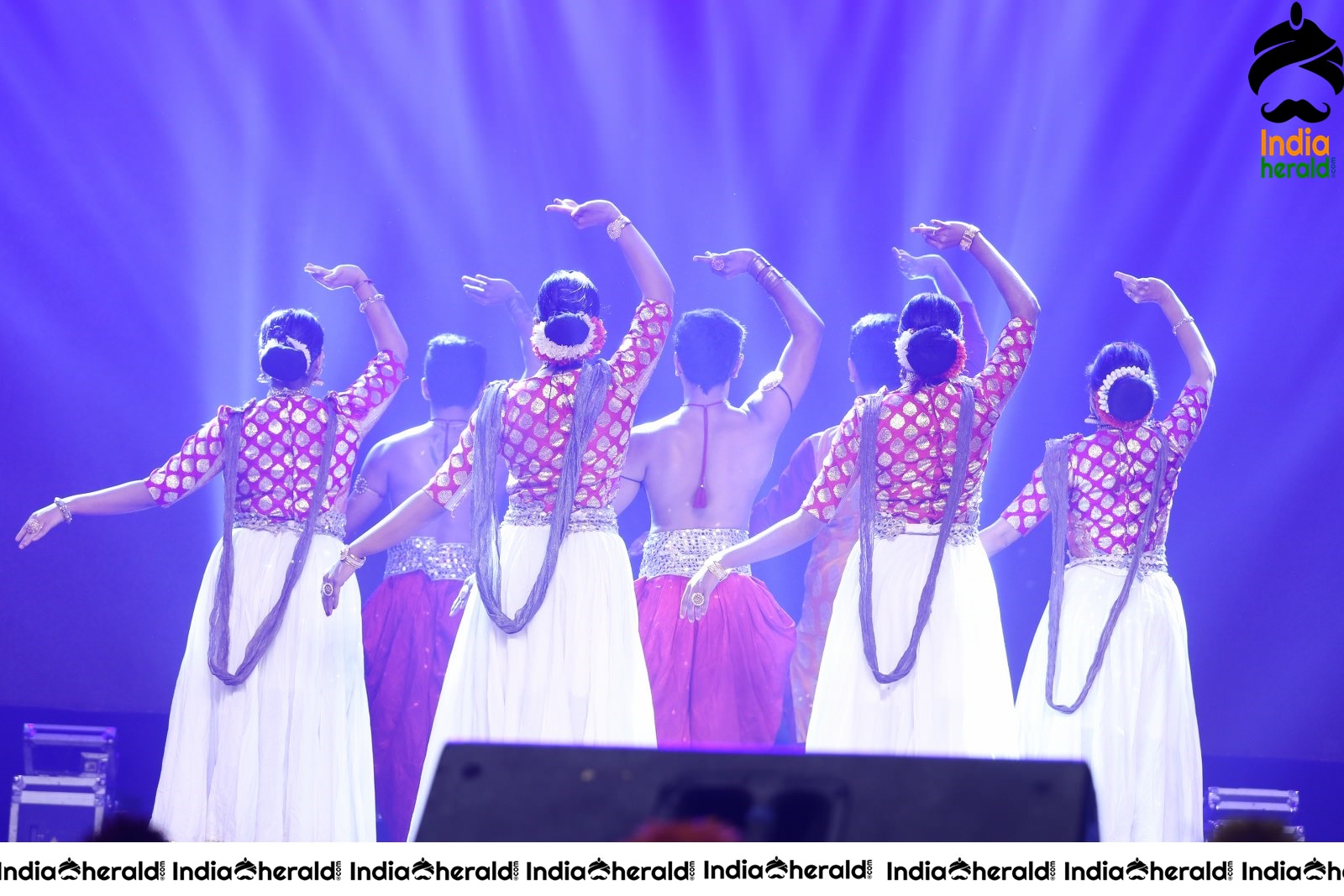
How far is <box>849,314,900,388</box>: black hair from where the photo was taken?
4746mm

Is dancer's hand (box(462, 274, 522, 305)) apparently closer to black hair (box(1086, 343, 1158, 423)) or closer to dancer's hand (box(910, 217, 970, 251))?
dancer's hand (box(910, 217, 970, 251))

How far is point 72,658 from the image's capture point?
5910mm

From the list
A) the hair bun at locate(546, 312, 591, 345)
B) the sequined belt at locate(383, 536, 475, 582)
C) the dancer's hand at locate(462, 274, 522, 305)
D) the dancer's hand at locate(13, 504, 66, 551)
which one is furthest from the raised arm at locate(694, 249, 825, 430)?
the dancer's hand at locate(13, 504, 66, 551)

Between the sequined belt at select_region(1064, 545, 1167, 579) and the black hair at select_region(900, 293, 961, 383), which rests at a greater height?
the black hair at select_region(900, 293, 961, 383)

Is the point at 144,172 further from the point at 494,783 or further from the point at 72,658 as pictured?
the point at 494,783

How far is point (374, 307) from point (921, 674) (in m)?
2.14

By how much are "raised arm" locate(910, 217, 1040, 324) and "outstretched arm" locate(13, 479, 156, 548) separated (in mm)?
2562

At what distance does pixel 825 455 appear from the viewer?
4.90 metres

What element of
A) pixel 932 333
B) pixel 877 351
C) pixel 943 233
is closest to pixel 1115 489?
pixel 932 333

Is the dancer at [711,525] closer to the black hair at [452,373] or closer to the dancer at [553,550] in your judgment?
the dancer at [553,550]

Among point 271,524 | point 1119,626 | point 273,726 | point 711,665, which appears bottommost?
point 273,726

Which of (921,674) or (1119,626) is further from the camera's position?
(1119,626)

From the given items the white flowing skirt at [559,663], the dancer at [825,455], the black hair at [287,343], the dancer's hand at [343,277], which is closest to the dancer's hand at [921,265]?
the dancer at [825,455]

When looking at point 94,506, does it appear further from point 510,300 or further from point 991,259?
point 991,259
